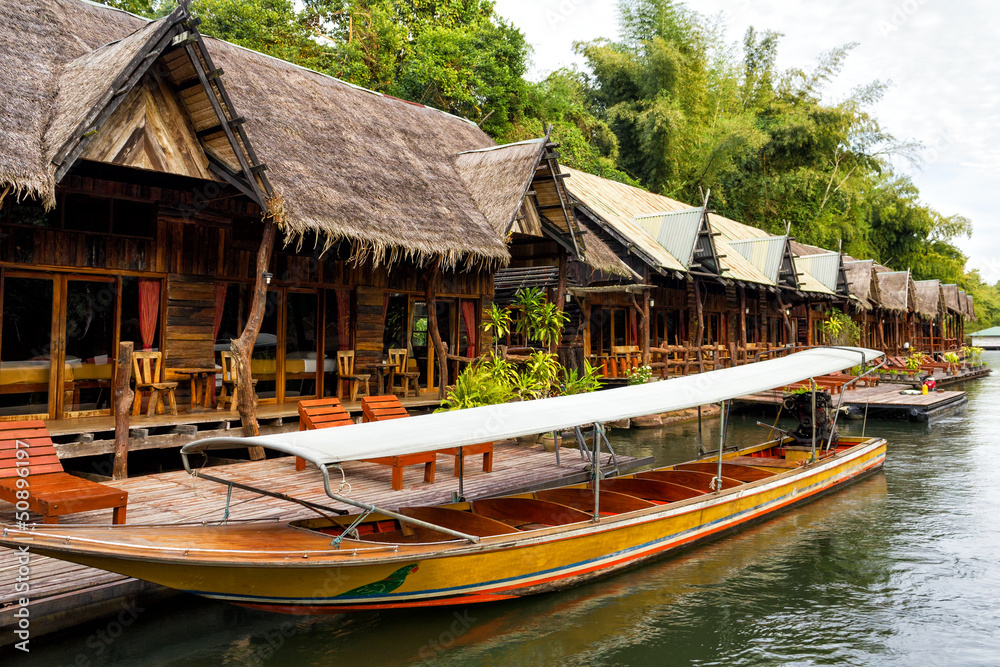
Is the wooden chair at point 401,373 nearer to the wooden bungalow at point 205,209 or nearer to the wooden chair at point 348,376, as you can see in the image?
the wooden bungalow at point 205,209

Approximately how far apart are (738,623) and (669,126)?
32.8m

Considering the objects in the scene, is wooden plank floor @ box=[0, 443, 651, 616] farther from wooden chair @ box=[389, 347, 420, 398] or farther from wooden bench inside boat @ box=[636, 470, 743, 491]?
wooden chair @ box=[389, 347, 420, 398]

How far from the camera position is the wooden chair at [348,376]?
13203 millimetres

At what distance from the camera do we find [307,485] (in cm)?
871

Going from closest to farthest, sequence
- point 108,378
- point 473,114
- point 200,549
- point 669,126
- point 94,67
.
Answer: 1. point 200,549
2. point 94,67
3. point 108,378
4. point 473,114
5. point 669,126

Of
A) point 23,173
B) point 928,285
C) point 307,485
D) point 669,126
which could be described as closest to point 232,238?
point 23,173

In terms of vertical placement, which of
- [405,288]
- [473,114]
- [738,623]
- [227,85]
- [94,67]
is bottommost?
[738,623]

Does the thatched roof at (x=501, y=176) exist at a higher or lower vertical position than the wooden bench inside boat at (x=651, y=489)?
higher

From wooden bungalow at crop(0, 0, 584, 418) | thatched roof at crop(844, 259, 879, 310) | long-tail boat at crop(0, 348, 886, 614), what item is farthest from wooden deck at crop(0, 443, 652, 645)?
thatched roof at crop(844, 259, 879, 310)

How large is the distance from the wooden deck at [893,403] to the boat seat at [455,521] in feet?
51.5

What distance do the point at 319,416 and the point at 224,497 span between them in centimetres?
200

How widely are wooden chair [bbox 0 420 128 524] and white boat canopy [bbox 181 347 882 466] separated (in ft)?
2.85

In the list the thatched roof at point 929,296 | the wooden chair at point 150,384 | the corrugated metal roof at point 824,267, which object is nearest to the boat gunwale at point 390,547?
the wooden chair at point 150,384

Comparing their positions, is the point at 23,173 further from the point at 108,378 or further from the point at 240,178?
the point at 108,378
